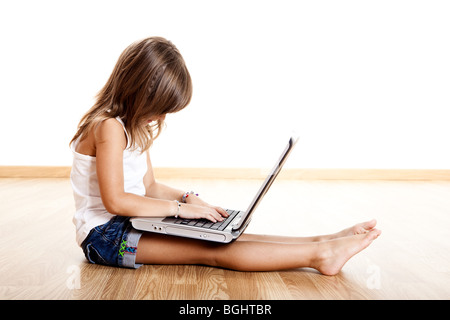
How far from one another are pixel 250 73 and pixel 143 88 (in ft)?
8.52

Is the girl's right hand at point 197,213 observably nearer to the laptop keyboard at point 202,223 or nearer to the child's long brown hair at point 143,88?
the laptop keyboard at point 202,223

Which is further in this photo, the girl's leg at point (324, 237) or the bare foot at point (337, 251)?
the girl's leg at point (324, 237)

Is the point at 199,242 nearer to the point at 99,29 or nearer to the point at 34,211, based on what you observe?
the point at 34,211

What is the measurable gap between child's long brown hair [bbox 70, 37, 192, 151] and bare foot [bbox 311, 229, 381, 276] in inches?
24.6

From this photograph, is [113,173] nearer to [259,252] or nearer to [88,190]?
[88,190]

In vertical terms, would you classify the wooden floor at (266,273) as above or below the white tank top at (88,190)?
below

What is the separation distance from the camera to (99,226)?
145 cm

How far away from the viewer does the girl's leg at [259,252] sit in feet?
4.65

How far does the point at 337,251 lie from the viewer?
142 centimetres

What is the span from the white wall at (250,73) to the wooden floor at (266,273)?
3.12 feet

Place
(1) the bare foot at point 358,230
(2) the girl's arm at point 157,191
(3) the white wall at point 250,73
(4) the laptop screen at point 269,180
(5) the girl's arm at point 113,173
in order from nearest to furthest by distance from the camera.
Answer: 1. (4) the laptop screen at point 269,180
2. (5) the girl's arm at point 113,173
3. (1) the bare foot at point 358,230
4. (2) the girl's arm at point 157,191
5. (3) the white wall at point 250,73

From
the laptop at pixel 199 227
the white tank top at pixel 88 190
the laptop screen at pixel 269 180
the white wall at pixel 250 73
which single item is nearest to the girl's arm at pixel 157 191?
the white tank top at pixel 88 190
